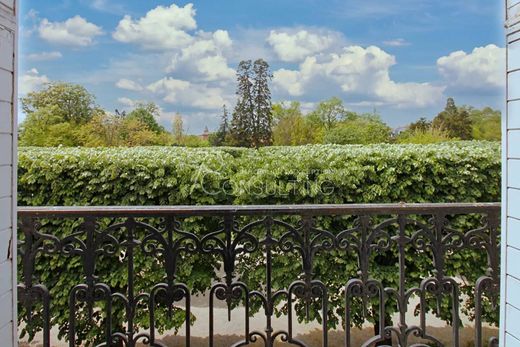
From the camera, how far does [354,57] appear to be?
16094 millimetres

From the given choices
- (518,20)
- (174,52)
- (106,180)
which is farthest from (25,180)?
(174,52)

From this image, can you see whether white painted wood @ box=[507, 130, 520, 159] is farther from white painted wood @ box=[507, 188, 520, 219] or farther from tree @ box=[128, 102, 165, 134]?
tree @ box=[128, 102, 165, 134]

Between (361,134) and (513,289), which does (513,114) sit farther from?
(361,134)

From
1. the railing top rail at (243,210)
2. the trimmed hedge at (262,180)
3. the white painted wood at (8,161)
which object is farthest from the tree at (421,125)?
the white painted wood at (8,161)

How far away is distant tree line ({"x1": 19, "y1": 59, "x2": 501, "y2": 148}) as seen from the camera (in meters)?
18.0

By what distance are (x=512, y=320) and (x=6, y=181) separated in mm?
1674

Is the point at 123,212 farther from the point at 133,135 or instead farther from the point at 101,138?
the point at 101,138

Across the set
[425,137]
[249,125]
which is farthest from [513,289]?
[249,125]

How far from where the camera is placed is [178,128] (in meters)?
19.8

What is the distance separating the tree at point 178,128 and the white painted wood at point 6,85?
62.0 feet

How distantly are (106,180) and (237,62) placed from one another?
1866cm

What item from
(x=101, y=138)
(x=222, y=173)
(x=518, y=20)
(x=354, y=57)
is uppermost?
(x=354, y=57)

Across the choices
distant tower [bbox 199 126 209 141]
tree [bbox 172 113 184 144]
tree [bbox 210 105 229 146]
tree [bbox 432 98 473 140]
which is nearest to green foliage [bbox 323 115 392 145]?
tree [bbox 432 98 473 140]

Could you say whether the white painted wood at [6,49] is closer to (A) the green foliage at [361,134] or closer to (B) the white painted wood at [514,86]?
(B) the white painted wood at [514,86]
